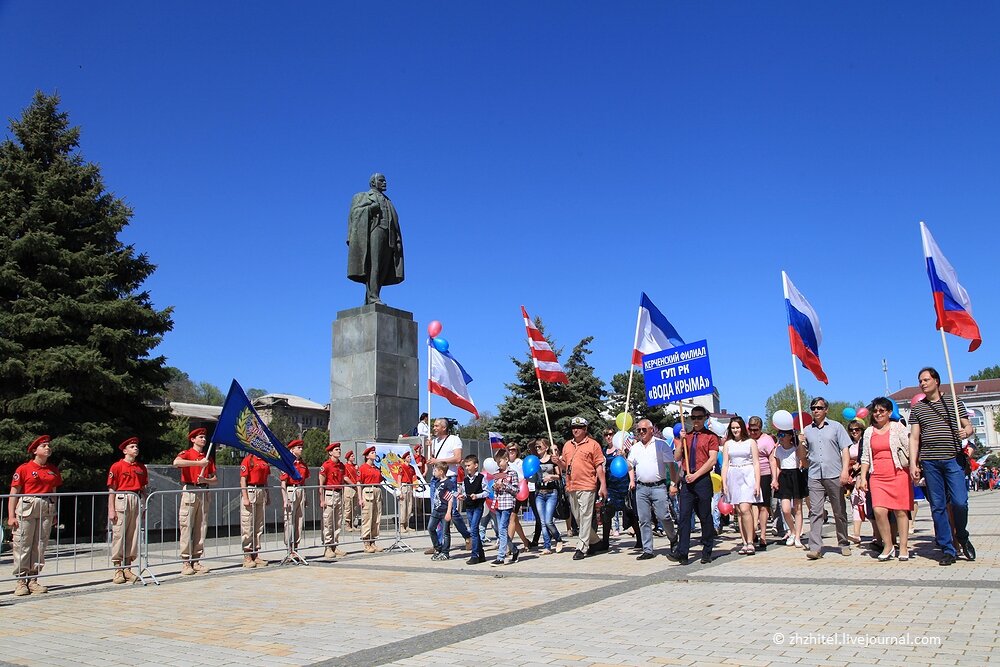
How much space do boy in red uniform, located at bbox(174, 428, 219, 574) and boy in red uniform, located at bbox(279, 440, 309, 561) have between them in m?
1.09

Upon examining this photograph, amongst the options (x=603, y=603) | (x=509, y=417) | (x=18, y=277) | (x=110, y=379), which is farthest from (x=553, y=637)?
(x=509, y=417)

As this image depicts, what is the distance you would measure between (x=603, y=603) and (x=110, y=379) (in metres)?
17.5

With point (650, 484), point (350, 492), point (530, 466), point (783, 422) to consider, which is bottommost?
point (650, 484)

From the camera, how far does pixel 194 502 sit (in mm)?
10414

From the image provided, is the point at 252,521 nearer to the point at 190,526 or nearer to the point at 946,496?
the point at 190,526

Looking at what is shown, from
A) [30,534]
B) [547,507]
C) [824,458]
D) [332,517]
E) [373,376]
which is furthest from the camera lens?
[373,376]

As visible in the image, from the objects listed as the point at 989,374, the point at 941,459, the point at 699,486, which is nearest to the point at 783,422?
the point at 699,486

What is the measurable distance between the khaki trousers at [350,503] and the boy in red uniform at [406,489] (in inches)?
31.7

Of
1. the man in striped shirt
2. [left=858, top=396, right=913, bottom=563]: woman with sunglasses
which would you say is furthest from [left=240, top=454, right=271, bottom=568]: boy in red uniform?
the man in striped shirt

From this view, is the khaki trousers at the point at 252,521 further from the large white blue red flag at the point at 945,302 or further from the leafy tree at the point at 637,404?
the leafy tree at the point at 637,404

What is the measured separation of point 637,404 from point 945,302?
136ft

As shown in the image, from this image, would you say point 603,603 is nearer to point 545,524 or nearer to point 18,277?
point 545,524

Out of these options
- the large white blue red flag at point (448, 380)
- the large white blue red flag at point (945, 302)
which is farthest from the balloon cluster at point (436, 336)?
the large white blue red flag at point (945, 302)

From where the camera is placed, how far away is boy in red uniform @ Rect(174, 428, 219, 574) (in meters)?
10.3
